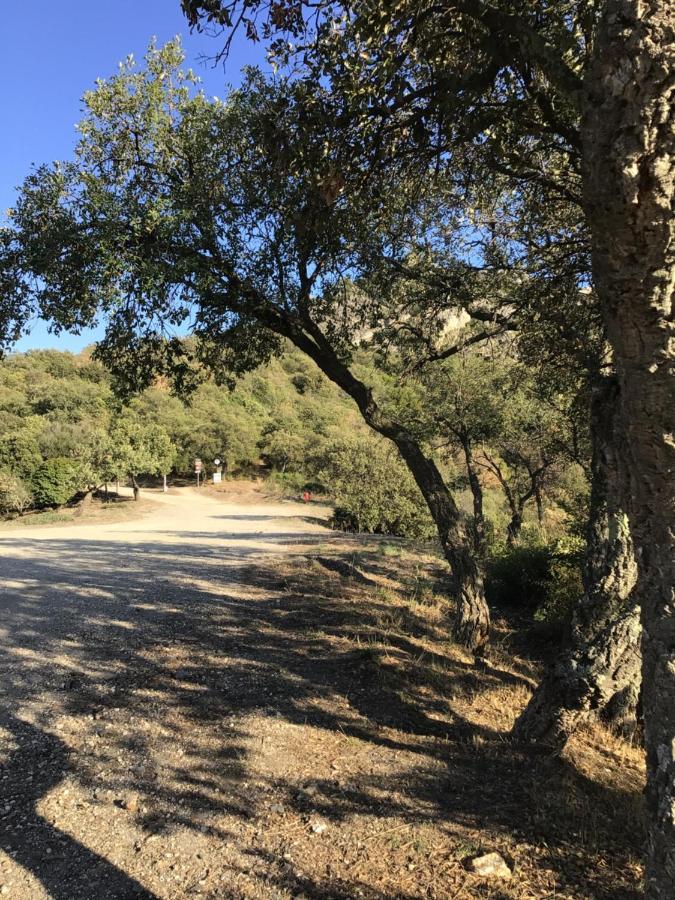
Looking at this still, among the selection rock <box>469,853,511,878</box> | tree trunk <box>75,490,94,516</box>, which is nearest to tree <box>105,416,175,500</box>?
tree trunk <box>75,490,94,516</box>

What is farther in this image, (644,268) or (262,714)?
(262,714)

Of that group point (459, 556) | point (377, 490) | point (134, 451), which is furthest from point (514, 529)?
point (134, 451)

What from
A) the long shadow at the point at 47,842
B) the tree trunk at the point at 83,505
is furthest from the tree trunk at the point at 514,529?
the tree trunk at the point at 83,505

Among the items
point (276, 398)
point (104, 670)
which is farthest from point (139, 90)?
point (276, 398)

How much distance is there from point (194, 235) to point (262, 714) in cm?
473

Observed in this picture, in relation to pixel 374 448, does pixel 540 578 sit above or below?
below

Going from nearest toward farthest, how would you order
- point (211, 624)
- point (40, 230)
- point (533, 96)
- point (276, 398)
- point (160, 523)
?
point (533, 96) < point (40, 230) < point (211, 624) < point (160, 523) < point (276, 398)

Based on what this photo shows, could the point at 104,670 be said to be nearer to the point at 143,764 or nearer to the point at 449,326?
the point at 143,764

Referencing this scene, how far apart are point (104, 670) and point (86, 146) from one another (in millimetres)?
5520

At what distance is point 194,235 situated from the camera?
230 inches

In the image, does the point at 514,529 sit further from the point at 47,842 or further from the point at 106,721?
the point at 47,842

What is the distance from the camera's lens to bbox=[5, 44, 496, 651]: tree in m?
5.41

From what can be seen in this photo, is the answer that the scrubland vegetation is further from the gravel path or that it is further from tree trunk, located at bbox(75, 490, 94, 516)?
tree trunk, located at bbox(75, 490, 94, 516)

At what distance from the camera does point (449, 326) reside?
8.38 metres
